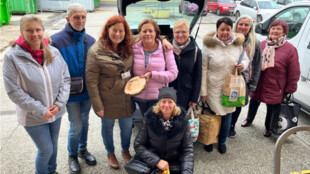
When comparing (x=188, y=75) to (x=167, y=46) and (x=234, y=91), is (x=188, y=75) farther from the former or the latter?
(x=234, y=91)

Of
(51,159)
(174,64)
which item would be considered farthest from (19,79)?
(174,64)

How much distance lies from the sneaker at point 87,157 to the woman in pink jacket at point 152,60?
1090mm

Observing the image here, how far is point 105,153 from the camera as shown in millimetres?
3191

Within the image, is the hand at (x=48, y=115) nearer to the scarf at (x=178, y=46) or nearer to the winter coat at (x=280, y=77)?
the scarf at (x=178, y=46)

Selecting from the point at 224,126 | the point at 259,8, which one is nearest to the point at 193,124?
the point at 224,126

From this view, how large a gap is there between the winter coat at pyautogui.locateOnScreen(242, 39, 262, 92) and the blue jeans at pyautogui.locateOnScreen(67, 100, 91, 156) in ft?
6.60

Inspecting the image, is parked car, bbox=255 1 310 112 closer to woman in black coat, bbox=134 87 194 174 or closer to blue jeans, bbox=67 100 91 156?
woman in black coat, bbox=134 87 194 174

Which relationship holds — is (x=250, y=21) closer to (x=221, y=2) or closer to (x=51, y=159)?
(x=51, y=159)

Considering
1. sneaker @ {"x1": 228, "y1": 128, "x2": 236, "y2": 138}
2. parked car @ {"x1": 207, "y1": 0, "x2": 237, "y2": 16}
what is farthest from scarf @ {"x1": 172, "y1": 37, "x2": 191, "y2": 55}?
parked car @ {"x1": 207, "y1": 0, "x2": 237, "y2": 16}

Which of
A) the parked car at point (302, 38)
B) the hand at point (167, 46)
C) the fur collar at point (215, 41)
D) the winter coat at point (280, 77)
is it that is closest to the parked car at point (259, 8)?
the parked car at point (302, 38)

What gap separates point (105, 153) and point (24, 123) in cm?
133

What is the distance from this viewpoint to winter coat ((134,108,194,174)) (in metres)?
2.37

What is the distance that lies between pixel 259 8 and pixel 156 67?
1282 cm

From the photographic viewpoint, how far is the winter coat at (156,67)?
8.18 ft
